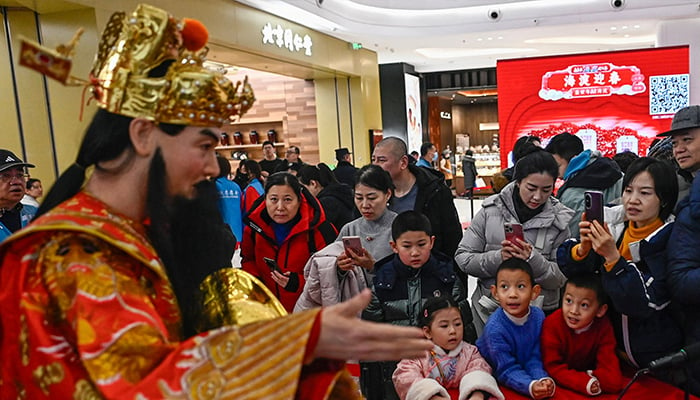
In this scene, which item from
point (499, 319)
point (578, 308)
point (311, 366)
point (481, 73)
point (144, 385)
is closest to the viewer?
point (144, 385)

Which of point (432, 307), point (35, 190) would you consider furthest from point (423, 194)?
point (35, 190)

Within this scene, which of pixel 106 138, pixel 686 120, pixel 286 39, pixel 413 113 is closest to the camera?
pixel 106 138

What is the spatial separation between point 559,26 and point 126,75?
32.0 feet

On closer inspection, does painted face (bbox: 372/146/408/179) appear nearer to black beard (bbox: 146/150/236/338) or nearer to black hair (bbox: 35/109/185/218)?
A: black beard (bbox: 146/150/236/338)

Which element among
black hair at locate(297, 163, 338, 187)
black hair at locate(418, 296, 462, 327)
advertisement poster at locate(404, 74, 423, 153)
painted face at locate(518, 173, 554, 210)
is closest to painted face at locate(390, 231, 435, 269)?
black hair at locate(418, 296, 462, 327)

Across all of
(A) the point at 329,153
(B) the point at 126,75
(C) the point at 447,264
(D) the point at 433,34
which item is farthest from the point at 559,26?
(B) the point at 126,75

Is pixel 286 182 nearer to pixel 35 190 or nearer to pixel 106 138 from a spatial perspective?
pixel 106 138

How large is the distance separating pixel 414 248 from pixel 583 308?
0.73m

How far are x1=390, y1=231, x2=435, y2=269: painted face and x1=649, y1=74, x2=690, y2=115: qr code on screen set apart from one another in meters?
6.99

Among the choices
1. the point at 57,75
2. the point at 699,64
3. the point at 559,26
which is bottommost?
the point at 57,75

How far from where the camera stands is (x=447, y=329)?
1.96 meters

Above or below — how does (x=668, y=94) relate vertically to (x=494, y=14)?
below

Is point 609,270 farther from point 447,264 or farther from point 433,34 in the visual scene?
point 433,34

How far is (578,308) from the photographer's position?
186cm
